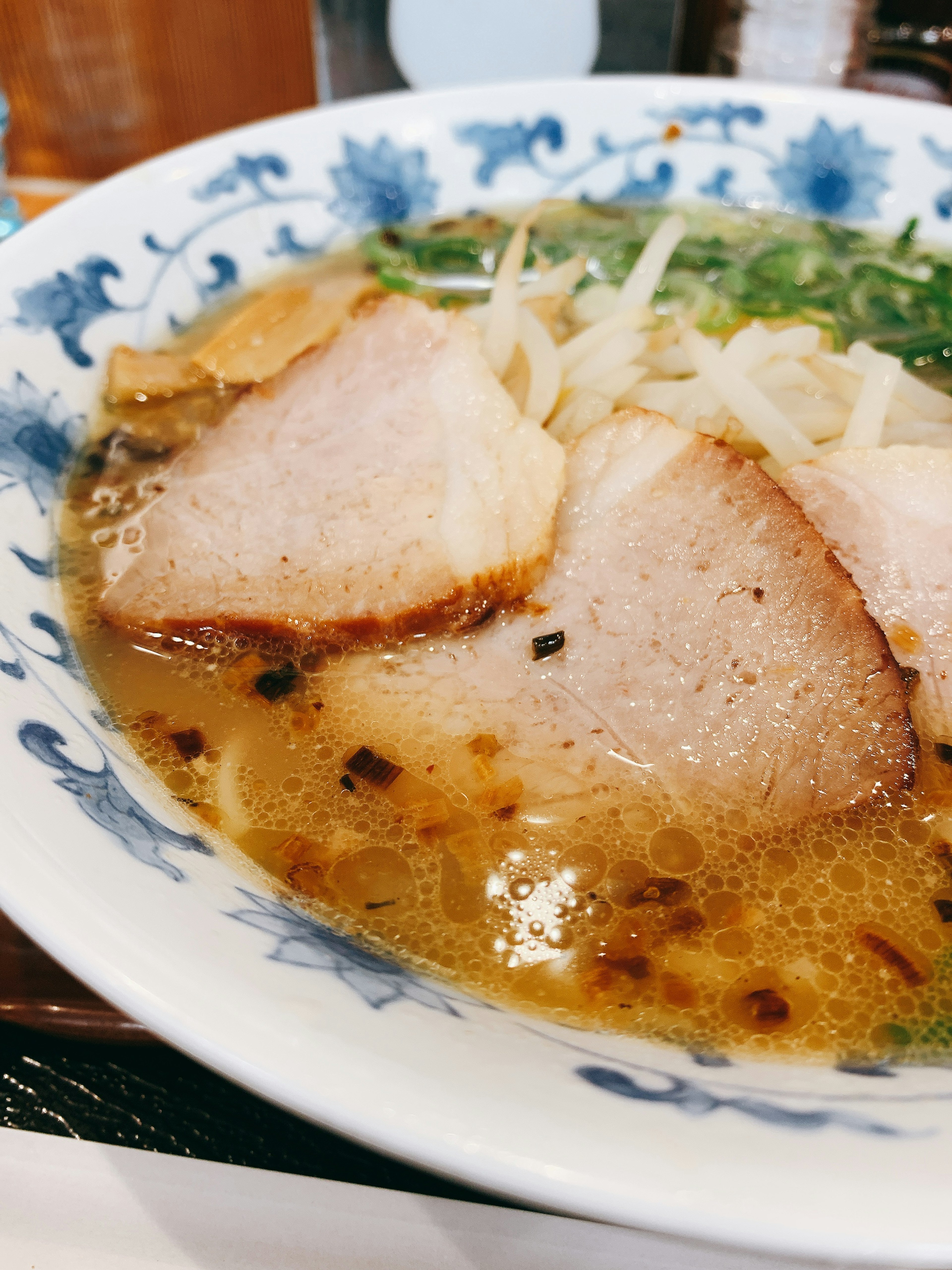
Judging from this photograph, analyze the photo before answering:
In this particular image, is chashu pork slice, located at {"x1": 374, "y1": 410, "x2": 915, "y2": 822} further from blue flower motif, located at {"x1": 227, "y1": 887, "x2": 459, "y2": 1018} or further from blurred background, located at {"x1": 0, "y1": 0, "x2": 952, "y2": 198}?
blurred background, located at {"x1": 0, "y1": 0, "x2": 952, "y2": 198}

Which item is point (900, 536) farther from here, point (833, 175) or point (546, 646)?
point (833, 175)

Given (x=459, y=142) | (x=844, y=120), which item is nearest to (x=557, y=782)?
(x=459, y=142)

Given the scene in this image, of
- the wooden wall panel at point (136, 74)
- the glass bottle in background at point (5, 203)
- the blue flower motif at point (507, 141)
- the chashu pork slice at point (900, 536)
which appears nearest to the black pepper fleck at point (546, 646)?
the chashu pork slice at point (900, 536)

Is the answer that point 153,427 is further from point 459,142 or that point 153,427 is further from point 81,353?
point 459,142

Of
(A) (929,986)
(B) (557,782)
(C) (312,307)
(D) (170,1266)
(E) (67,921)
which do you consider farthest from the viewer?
(C) (312,307)

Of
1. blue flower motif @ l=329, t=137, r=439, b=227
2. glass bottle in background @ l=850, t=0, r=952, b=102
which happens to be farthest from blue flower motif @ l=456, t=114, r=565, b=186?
glass bottle in background @ l=850, t=0, r=952, b=102

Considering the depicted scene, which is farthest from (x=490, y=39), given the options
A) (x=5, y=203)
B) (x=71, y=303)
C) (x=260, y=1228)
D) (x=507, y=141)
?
(x=260, y=1228)
